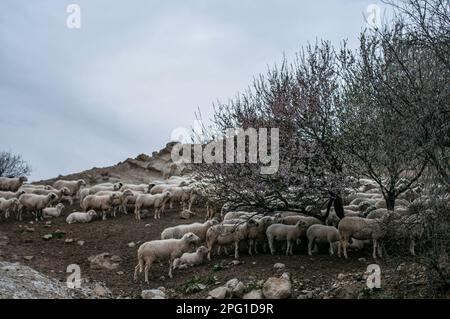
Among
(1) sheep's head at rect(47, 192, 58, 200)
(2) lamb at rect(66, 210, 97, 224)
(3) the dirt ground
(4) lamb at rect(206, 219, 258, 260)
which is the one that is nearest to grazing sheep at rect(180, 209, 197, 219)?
(3) the dirt ground

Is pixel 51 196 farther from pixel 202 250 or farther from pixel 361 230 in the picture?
pixel 361 230

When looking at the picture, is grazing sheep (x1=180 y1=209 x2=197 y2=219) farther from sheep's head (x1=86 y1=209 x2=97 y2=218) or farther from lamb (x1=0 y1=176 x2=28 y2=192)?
lamb (x1=0 y1=176 x2=28 y2=192)

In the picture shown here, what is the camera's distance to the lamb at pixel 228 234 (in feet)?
49.0

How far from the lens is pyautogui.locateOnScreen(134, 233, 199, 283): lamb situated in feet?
45.6

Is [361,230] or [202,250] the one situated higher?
[361,230]

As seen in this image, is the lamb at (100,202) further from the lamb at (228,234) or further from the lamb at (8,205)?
the lamb at (228,234)

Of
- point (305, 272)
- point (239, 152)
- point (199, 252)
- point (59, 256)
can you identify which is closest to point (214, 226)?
point (199, 252)

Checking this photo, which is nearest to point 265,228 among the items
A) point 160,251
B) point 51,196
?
point 160,251

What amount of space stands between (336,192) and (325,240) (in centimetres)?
127

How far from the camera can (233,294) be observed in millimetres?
11633

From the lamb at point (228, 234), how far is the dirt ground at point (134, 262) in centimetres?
40

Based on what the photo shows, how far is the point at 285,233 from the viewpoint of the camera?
14.6 meters

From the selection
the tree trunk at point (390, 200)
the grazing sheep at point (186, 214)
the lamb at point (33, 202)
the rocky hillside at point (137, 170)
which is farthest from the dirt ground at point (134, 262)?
the rocky hillside at point (137, 170)

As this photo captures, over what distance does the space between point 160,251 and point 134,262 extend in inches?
68.8
